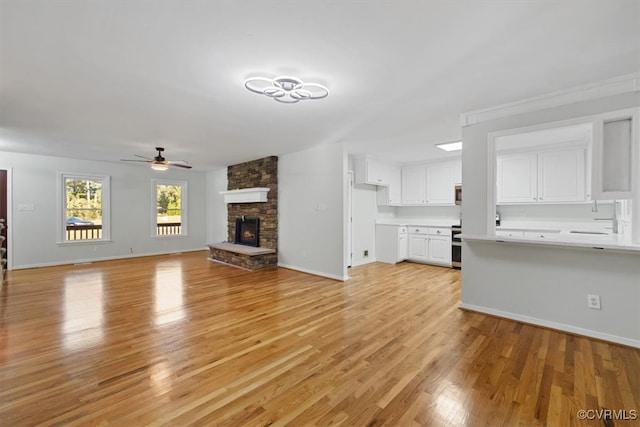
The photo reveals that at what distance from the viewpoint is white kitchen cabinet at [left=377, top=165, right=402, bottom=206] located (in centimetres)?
676

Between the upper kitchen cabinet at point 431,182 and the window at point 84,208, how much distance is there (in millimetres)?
7700

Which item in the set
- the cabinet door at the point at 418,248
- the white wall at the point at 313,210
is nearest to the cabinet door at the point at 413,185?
the cabinet door at the point at 418,248

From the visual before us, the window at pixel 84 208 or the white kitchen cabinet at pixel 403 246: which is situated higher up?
the window at pixel 84 208

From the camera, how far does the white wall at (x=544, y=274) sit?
8.54 ft

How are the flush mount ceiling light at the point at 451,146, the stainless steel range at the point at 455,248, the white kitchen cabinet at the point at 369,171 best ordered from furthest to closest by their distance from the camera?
the white kitchen cabinet at the point at 369,171
the stainless steel range at the point at 455,248
the flush mount ceiling light at the point at 451,146

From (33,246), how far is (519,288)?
9.19 meters

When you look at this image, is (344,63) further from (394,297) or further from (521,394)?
(394,297)

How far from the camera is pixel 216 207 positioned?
8.73 m

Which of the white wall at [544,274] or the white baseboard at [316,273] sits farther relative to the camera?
the white baseboard at [316,273]

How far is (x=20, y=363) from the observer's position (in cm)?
229

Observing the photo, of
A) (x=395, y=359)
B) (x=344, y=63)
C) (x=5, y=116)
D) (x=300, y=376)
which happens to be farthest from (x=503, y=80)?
(x=5, y=116)

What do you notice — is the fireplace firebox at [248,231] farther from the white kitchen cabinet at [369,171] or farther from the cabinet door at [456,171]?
the cabinet door at [456,171]

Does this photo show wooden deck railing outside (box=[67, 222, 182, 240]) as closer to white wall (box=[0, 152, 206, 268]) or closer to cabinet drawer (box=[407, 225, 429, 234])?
white wall (box=[0, 152, 206, 268])

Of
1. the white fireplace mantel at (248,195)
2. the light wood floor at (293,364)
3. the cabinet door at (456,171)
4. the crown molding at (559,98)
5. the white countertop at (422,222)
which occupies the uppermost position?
the crown molding at (559,98)
